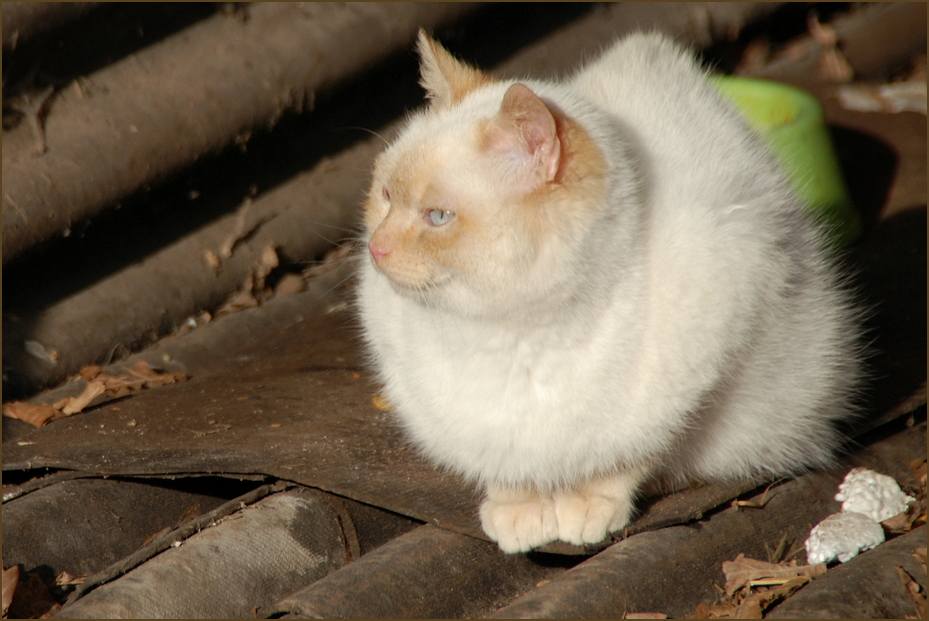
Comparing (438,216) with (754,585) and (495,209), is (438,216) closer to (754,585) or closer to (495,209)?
(495,209)

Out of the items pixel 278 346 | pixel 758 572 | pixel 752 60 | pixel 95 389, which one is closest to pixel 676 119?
pixel 758 572

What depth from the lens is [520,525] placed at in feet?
6.34

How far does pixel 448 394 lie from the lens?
200 centimetres

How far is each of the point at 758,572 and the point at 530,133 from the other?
110 centimetres

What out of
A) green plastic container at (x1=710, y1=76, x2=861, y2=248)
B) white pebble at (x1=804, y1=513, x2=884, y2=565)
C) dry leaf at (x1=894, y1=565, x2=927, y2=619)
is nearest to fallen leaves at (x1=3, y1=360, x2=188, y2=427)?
white pebble at (x1=804, y1=513, x2=884, y2=565)

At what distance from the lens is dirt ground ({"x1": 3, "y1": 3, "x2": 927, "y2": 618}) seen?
73.0 inches

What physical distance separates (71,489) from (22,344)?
0.81 meters

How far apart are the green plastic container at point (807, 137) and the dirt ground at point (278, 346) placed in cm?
15

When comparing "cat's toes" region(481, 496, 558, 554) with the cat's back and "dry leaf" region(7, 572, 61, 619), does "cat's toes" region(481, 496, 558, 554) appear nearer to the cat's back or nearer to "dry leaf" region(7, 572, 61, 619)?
the cat's back

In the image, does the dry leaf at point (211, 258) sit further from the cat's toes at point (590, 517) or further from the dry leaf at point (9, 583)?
the cat's toes at point (590, 517)

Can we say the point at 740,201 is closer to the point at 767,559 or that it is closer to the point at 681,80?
the point at 681,80

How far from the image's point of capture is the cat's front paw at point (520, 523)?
1924mm

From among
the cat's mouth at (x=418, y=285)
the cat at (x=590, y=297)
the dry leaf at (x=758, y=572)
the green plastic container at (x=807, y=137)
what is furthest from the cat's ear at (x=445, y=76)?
the green plastic container at (x=807, y=137)

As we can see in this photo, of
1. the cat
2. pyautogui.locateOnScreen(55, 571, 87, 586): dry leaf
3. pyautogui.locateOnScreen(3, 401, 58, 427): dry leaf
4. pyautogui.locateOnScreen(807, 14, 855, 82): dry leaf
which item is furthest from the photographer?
pyautogui.locateOnScreen(807, 14, 855, 82): dry leaf
